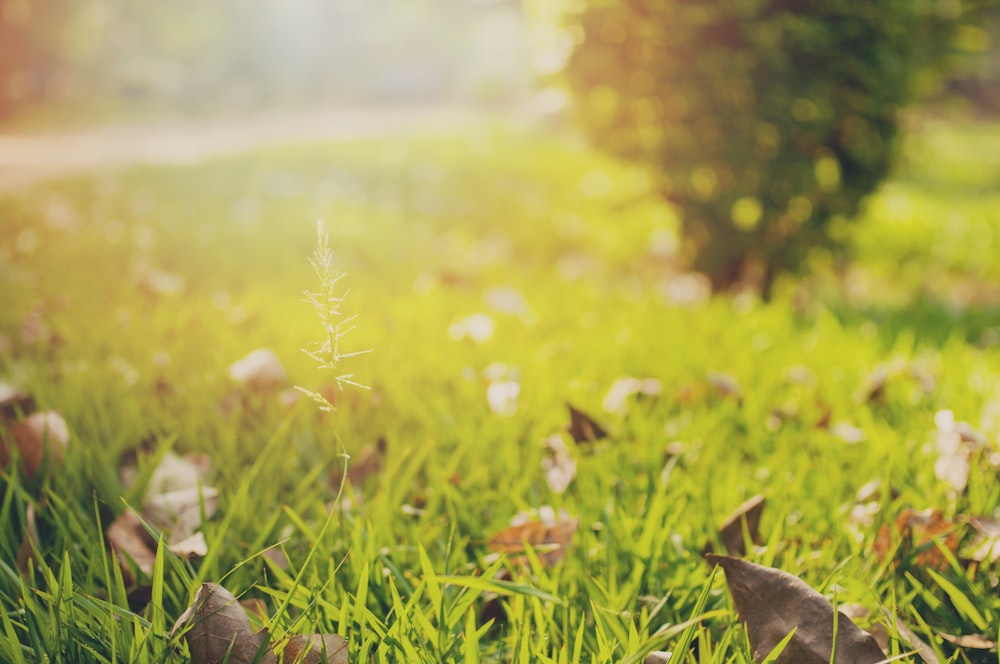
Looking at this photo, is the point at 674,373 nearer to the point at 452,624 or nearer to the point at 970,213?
the point at 452,624

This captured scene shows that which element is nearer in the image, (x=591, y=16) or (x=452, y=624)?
(x=452, y=624)

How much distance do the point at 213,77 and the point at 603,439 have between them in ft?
100

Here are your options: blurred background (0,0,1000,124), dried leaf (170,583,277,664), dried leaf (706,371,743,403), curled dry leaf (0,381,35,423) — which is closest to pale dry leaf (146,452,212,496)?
curled dry leaf (0,381,35,423)

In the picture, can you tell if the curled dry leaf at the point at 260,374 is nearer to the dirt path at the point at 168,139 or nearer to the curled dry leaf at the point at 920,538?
the curled dry leaf at the point at 920,538

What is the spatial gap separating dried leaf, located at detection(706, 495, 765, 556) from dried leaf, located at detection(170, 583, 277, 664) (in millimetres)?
748

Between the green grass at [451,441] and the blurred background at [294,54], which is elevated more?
the blurred background at [294,54]

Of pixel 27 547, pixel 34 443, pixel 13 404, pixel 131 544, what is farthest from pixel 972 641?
pixel 13 404

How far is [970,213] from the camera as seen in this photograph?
24.1ft

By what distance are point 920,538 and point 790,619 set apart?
17.0 inches

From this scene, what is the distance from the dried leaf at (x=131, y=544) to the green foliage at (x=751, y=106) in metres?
3.21

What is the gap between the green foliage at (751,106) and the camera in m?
3.56

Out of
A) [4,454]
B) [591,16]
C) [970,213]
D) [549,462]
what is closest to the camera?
[4,454]

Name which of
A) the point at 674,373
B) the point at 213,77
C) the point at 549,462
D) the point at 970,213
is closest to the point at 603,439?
the point at 549,462

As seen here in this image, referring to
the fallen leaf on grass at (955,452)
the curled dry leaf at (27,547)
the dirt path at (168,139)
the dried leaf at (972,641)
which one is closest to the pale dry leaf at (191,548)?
the curled dry leaf at (27,547)
